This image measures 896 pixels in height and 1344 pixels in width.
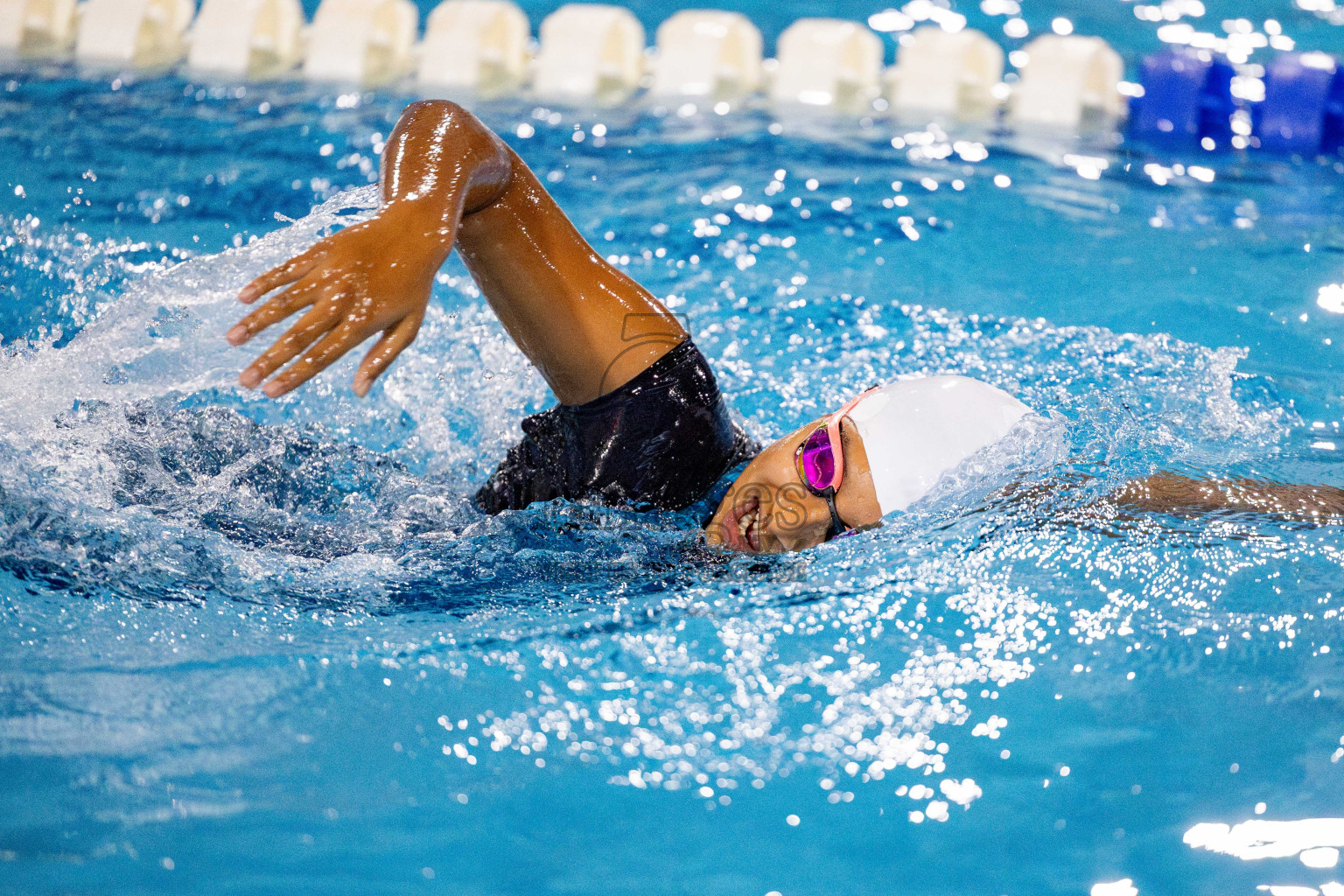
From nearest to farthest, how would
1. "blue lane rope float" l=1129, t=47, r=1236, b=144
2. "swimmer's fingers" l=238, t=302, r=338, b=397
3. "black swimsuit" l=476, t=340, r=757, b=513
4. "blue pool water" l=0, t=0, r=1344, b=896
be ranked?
"swimmer's fingers" l=238, t=302, r=338, b=397 < "blue pool water" l=0, t=0, r=1344, b=896 < "black swimsuit" l=476, t=340, r=757, b=513 < "blue lane rope float" l=1129, t=47, r=1236, b=144

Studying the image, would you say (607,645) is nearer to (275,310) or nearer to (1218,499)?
(275,310)

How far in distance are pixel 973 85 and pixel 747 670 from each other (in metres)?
4.09

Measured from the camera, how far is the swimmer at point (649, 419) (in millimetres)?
2104

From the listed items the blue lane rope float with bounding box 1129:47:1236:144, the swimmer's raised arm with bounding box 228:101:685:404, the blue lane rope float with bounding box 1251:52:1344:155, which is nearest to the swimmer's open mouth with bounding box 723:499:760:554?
the swimmer's raised arm with bounding box 228:101:685:404

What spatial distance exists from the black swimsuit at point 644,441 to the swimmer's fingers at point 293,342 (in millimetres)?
740

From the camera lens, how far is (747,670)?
216cm

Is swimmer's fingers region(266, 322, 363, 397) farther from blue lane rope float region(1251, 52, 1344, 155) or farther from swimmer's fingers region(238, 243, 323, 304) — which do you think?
blue lane rope float region(1251, 52, 1344, 155)

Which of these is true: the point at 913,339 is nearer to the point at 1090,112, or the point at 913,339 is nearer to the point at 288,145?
the point at 1090,112

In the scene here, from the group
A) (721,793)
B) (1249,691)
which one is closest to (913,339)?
(1249,691)

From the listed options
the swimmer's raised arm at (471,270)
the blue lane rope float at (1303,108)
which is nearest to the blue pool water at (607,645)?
the swimmer's raised arm at (471,270)

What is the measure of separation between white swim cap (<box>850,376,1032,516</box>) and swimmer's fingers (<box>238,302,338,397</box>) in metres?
1.13

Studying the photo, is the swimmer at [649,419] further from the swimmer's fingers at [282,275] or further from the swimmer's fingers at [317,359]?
the swimmer's fingers at [317,359]

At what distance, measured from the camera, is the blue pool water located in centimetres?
184

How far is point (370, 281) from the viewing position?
65.4 inches
